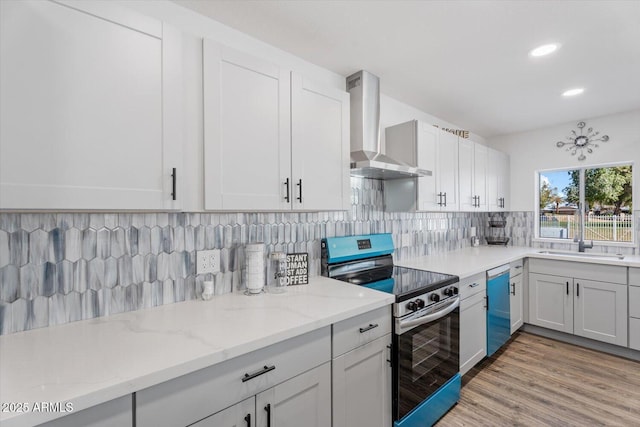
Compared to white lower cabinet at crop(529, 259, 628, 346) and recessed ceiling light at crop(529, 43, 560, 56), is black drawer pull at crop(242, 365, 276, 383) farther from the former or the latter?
white lower cabinet at crop(529, 259, 628, 346)

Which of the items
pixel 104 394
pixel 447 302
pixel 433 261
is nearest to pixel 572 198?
pixel 433 261

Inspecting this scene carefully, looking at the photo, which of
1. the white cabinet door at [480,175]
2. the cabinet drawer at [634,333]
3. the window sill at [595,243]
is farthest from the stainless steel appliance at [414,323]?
the window sill at [595,243]

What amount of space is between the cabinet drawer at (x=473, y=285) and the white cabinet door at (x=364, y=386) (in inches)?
37.9

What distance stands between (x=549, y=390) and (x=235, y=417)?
248cm

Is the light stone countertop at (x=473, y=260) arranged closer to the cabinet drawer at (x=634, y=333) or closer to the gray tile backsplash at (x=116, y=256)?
the cabinet drawer at (x=634, y=333)

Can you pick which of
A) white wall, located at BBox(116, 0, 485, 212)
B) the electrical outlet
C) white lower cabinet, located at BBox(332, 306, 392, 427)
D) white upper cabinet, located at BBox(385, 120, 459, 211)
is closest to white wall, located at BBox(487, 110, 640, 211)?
white upper cabinet, located at BBox(385, 120, 459, 211)

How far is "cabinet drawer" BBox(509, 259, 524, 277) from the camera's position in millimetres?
3068

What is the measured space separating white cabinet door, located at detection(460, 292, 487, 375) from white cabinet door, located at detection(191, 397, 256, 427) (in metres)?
1.75

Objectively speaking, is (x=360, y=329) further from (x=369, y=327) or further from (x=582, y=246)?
(x=582, y=246)

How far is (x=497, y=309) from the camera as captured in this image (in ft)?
9.00

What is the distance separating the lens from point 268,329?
116cm

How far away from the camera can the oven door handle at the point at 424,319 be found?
164cm

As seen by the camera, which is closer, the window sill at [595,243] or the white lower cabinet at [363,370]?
the white lower cabinet at [363,370]

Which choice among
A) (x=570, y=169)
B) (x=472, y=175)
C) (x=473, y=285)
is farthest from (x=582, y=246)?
(x=473, y=285)
